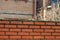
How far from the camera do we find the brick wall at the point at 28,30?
3271 mm

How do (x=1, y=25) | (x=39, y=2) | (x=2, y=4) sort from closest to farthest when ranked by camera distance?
1. (x=1, y=25)
2. (x=2, y=4)
3. (x=39, y=2)

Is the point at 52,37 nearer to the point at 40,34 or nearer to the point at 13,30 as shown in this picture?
the point at 40,34

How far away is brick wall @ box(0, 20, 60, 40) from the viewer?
327 cm

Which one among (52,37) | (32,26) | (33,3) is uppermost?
(33,3)

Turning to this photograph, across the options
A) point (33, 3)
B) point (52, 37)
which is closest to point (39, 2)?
point (33, 3)

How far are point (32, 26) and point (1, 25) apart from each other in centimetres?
56

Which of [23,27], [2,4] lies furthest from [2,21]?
[2,4]

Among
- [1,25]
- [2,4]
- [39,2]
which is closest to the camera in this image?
[1,25]

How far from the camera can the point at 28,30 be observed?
3307mm

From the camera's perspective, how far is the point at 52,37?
133 inches

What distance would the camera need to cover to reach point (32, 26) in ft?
10.9

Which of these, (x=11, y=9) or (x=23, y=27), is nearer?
(x=23, y=27)

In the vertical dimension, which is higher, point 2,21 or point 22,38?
point 2,21

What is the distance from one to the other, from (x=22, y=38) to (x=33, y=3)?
40.9 ft
